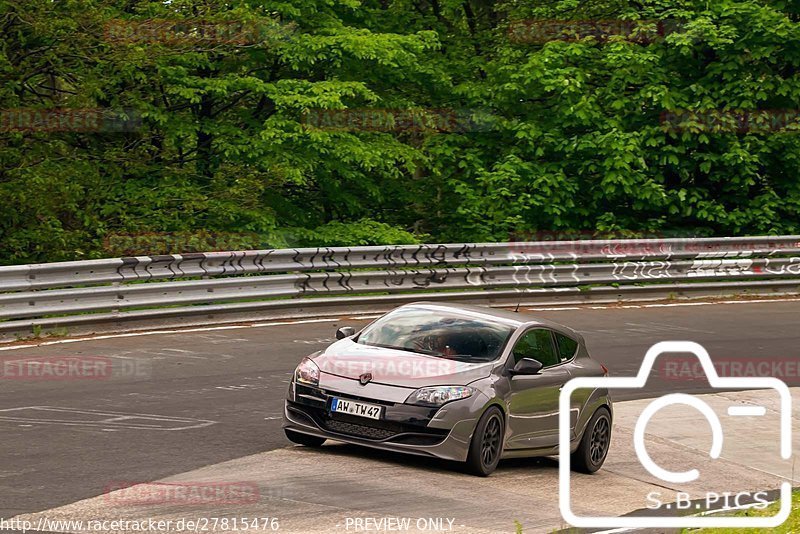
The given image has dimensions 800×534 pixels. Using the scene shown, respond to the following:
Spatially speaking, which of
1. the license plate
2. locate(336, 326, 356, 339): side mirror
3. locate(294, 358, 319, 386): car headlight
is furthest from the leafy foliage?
the license plate

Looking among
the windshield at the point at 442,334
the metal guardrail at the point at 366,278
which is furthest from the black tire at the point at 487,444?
the metal guardrail at the point at 366,278

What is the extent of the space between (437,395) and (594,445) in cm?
237

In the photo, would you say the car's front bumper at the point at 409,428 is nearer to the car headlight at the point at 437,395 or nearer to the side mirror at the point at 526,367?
the car headlight at the point at 437,395

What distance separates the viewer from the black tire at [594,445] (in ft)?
42.5

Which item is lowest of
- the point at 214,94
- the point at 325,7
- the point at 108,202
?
→ the point at 108,202

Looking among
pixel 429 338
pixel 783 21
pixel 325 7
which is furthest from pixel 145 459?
pixel 783 21

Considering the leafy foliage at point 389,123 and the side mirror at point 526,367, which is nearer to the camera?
the side mirror at point 526,367

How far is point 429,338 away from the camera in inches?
487

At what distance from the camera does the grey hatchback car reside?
1135 cm

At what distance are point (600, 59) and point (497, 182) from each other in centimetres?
418

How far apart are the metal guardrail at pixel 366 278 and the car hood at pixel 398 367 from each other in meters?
6.95

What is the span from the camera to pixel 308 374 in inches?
468

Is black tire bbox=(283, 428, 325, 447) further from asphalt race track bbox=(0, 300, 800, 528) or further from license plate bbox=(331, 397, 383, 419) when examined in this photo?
license plate bbox=(331, 397, 383, 419)

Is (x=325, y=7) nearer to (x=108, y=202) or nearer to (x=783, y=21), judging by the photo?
(x=108, y=202)
